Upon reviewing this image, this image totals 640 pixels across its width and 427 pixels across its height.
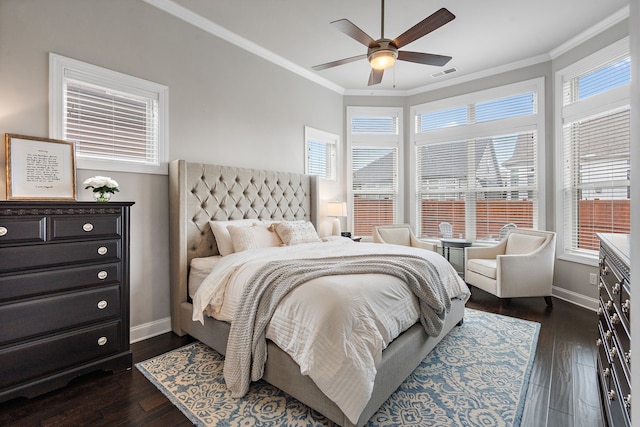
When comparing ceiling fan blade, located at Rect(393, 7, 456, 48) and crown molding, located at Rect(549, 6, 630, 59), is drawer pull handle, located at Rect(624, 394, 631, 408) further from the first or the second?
crown molding, located at Rect(549, 6, 630, 59)

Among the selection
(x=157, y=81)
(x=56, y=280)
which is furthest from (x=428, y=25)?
(x=56, y=280)

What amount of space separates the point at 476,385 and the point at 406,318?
0.72 meters

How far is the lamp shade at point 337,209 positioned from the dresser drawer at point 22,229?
3591 mm

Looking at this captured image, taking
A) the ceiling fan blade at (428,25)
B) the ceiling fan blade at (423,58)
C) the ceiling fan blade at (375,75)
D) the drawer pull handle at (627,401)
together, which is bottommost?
the drawer pull handle at (627,401)

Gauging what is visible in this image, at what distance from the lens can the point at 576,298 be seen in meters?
4.00

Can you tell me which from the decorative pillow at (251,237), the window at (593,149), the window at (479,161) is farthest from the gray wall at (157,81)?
the window at (593,149)

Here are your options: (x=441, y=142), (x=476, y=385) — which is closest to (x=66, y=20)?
(x=476, y=385)

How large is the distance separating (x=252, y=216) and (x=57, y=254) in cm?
202

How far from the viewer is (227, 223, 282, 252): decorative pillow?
321cm

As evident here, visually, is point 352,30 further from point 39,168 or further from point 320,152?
point 320,152

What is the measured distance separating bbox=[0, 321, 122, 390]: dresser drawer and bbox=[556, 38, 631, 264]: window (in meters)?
5.10

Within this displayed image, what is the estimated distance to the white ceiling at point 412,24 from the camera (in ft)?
10.6

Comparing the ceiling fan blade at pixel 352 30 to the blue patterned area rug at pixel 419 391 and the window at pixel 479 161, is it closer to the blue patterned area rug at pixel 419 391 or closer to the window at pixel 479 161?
the blue patterned area rug at pixel 419 391

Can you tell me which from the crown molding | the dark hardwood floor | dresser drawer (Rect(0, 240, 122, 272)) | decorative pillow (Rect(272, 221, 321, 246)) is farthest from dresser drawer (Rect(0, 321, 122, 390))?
the crown molding
